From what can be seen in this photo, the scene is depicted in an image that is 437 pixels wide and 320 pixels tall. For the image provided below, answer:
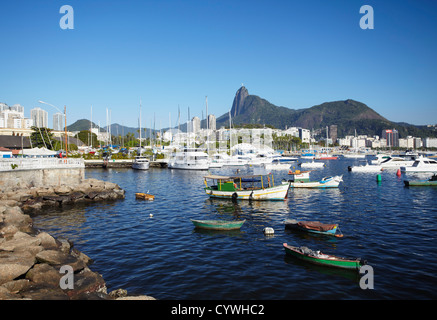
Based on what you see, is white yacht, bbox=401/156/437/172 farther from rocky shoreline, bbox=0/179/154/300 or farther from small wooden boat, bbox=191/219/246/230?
rocky shoreline, bbox=0/179/154/300

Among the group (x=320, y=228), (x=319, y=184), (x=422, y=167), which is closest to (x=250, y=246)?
(x=320, y=228)

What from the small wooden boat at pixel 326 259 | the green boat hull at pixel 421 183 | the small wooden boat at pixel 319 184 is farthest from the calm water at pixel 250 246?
the green boat hull at pixel 421 183

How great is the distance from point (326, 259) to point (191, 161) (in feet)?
242

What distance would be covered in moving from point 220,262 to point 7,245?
13336 mm

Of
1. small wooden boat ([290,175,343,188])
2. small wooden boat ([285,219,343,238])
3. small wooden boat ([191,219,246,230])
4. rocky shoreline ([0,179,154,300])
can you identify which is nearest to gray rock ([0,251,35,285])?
rocky shoreline ([0,179,154,300])

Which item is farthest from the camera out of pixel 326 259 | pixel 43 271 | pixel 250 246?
pixel 250 246

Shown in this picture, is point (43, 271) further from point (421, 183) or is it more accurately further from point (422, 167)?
point (422, 167)

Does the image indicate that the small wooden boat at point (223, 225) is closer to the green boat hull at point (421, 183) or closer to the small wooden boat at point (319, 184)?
the small wooden boat at point (319, 184)

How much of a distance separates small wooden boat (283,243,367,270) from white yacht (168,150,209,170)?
70.6 metres

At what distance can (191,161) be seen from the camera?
89938mm

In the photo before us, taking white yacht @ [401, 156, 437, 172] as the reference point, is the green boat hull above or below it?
below

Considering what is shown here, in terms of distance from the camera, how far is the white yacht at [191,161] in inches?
3526

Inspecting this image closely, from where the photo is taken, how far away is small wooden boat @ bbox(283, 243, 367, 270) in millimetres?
17344

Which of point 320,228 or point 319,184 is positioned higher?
point 319,184
